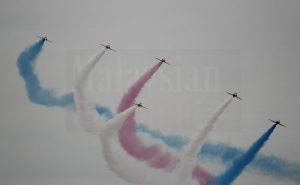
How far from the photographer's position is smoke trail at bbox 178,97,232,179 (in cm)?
925

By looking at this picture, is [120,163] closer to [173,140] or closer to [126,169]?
[126,169]

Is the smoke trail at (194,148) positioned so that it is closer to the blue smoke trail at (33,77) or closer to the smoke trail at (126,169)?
the smoke trail at (126,169)

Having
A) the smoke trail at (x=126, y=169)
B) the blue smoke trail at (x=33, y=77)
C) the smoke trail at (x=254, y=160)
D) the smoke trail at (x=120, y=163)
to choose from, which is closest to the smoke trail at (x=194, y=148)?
the smoke trail at (x=254, y=160)

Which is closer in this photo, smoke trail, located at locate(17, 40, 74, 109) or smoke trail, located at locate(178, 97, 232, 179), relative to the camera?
smoke trail, located at locate(178, 97, 232, 179)

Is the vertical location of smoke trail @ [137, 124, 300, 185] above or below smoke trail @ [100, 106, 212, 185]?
above

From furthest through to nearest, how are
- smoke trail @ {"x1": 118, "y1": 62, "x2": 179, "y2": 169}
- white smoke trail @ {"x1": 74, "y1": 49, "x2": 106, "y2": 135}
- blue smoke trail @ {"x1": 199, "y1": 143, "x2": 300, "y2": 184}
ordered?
white smoke trail @ {"x1": 74, "y1": 49, "x2": 106, "y2": 135} < smoke trail @ {"x1": 118, "y1": 62, "x2": 179, "y2": 169} < blue smoke trail @ {"x1": 199, "y1": 143, "x2": 300, "y2": 184}

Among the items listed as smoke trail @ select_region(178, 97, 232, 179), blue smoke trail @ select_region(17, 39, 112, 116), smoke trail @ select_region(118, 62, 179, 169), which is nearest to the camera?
smoke trail @ select_region(178, 97, 232, 179)

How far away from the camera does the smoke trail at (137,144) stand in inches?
375

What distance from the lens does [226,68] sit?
31.9 ft

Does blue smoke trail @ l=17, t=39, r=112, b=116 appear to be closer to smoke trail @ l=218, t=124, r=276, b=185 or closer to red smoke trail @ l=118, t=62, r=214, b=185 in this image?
red smoke trail @ l=118, t=62, r=214, b=185

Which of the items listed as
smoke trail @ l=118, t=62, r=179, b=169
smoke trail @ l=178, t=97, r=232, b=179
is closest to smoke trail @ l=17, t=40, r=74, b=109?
smoke trail @ l=118, t=62, r=179, b=169

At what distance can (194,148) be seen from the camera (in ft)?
30.5

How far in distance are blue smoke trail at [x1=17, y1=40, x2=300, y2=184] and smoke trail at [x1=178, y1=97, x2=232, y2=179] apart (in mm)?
207

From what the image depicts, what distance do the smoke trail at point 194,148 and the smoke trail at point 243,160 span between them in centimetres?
88
